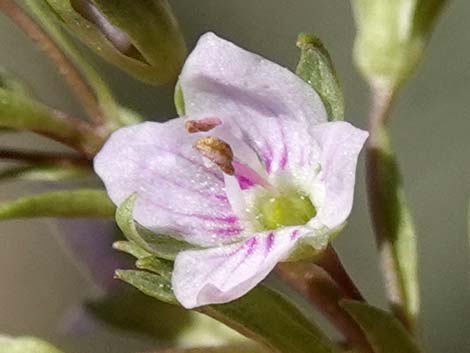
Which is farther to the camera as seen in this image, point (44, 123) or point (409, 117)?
point (409, 117)

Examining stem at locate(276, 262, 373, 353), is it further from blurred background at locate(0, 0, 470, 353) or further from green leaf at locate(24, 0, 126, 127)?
blurred background at locate(0, 0, 470, 353)

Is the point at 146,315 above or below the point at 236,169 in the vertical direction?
below

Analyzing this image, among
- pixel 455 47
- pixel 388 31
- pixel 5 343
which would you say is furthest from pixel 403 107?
pixel 5 343

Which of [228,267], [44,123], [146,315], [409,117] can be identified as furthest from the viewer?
[409,117]

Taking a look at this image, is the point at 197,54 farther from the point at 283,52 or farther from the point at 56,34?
the point at 283,52

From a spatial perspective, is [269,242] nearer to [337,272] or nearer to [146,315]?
[337,272]

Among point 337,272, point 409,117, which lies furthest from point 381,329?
point 409,117
